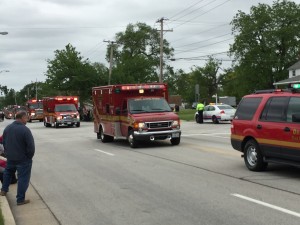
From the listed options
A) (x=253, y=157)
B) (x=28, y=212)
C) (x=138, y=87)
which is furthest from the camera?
(x=138, y=87)

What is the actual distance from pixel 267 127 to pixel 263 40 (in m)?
71.0

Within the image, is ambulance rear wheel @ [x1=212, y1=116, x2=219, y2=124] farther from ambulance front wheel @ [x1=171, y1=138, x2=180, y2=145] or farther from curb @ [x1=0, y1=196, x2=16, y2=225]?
curb @ [x1=0, y1=196, x2=16, y2=225]

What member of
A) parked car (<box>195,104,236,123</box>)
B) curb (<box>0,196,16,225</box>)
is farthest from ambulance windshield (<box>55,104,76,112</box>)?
curb (<box>0,196,16,225</box>)

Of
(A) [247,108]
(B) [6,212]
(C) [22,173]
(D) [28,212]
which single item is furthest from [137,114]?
(B) [6,212]

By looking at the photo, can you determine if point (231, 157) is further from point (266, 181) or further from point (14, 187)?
point (14, 187)

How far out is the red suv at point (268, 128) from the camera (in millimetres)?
9906

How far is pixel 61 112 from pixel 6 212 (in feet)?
100

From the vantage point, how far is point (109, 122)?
20.2m

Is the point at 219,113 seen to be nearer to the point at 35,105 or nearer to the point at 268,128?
the point at 268,128

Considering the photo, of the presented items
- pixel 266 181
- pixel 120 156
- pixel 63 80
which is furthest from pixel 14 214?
pixel 63 80

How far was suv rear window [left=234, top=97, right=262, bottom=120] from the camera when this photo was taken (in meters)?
11.2

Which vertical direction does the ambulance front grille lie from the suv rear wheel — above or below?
above

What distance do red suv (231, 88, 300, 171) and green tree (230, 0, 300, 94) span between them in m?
67.2

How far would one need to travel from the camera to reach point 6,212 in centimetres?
733
